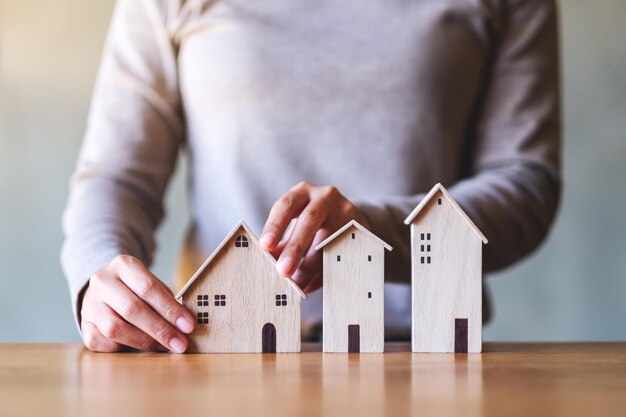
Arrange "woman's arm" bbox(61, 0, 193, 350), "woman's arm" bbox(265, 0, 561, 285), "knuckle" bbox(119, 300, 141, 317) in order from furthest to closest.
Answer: "woman's arm" bbox(265, 0, 561, 285) < "woman's arm" bbox(61, 0, 193, 350) < "knuckle" bbox(119, 300, 141, 317)

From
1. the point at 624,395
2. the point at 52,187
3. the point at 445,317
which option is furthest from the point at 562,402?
the point at 52,187

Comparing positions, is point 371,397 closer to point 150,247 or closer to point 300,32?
point 150,247

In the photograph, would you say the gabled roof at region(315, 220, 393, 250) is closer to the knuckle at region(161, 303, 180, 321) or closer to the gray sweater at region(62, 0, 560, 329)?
the knuckle at region(161, 303, 180, 321)

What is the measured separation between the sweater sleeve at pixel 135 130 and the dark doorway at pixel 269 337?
1.23ft

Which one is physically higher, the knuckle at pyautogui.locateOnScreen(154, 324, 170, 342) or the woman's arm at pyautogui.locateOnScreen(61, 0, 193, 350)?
the woman's arm at pyautogui.locateOnScreen(61, 0, 193, 350)

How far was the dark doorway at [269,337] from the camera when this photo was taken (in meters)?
0.92

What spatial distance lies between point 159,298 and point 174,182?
215cm

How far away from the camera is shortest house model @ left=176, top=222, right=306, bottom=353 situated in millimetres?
918

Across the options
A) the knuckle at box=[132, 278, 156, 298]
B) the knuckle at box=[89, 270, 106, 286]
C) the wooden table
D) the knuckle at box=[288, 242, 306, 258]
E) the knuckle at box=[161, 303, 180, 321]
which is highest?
the knuckle at box=[288, 242, 306, 258]

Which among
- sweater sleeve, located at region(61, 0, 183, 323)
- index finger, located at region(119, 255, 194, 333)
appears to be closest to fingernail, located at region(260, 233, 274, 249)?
index finger, located at region(119, 255, 194, 333)

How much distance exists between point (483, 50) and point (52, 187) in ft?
6.96

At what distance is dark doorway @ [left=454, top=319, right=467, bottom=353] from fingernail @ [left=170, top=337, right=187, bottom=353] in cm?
32

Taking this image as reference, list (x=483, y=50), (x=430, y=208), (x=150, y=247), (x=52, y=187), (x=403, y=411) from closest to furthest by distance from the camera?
A: 1. (x=403, y=411)
2. (x=430, y=208)
3. (x=150, y=247)
4. (x=483, y=50)
5. (x=52, y=187)

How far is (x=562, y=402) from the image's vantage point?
0.59 m
